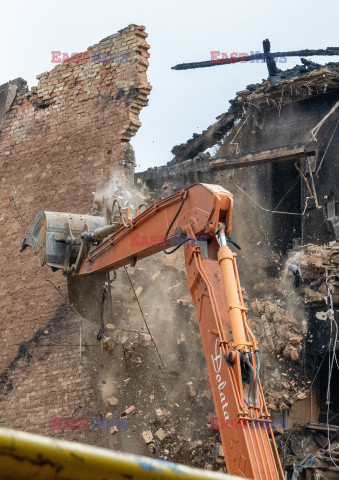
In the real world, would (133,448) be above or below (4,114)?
below

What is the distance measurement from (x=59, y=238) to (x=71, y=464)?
8.58 metres

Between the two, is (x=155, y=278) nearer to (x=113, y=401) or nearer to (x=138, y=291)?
(x=138, y=291)

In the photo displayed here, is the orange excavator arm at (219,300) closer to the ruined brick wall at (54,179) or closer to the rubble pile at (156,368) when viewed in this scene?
the rubble pile at (156,368)

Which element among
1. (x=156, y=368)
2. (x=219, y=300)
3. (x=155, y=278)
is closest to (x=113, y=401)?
(x=156, y=368)

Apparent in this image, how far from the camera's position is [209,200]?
6469mm

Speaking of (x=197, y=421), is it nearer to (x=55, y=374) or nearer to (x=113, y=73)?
(x=55, y=374)

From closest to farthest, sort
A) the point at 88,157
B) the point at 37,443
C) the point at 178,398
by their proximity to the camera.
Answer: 1. the point at 37,443
2. the point at 178,398
3. the point at 88,157

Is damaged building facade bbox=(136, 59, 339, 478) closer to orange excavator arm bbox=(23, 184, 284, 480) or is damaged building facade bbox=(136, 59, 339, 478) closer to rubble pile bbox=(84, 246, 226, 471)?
rubble pile bbox=(84, 246, 226, 471)

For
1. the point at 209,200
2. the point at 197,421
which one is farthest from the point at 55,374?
the point at 209,200

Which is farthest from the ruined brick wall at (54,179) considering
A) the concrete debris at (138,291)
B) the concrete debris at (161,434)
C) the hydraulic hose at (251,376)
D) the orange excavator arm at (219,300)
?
the hydraulic hose at (251,376)

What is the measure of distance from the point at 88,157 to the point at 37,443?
1093 centimetres

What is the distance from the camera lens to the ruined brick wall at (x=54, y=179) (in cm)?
1051

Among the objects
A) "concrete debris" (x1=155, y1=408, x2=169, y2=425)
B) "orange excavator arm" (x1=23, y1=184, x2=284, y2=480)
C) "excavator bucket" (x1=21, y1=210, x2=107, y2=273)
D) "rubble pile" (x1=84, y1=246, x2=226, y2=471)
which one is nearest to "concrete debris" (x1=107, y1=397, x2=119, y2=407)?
"rubble pile" (x1=84, y1=246, x2=226, y2=471)

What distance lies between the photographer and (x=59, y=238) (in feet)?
31.4
